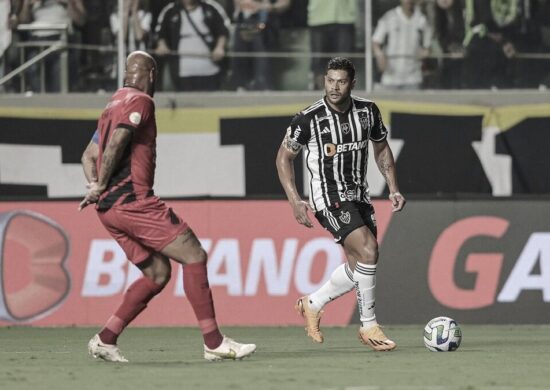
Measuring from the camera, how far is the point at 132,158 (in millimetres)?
9984

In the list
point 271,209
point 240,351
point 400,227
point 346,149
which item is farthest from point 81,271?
point 240,351

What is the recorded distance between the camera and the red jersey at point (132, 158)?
9906 millimetres

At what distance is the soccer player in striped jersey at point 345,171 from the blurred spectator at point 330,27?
617 centimetres

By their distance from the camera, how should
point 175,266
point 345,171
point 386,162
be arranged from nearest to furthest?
point 345,171 → point 386,162 → point 175,266

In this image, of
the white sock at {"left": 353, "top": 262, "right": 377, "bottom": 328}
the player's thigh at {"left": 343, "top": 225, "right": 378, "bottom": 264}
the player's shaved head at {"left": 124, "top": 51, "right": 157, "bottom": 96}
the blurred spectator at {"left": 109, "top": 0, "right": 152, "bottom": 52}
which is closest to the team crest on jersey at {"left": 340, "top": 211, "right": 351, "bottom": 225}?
the player's thigh at {"left": 343, "top": 225, "right": 378, "bottom": 264}

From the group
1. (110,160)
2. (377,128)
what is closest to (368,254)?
(377,128)

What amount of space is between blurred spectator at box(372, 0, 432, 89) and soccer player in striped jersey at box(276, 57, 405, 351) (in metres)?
6.27

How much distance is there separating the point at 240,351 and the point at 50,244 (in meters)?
6.05

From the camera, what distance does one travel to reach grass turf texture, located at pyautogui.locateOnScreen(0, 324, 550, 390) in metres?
8.45

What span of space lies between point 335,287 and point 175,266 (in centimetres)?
391

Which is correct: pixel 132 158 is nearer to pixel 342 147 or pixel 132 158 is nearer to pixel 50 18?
pixel 342 147

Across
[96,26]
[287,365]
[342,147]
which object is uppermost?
[96,26]

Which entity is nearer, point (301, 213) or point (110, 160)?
point (110, 160)

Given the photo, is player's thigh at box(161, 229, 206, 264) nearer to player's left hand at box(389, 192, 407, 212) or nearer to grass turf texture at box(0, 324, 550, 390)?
grass turf texture at box(0, 324, 550, 390)
